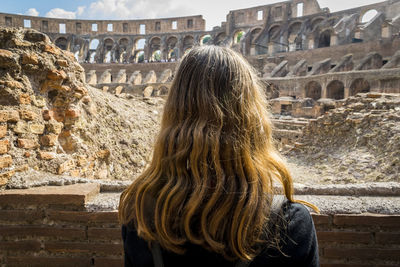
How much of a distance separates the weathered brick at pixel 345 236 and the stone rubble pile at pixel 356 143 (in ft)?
17.8

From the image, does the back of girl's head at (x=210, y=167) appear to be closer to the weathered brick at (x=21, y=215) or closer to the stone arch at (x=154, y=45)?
the weathered brick at (x=21, y=215)

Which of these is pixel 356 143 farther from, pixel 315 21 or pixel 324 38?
pixel 315 21

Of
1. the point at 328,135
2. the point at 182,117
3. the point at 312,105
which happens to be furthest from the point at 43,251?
the point at 312,105

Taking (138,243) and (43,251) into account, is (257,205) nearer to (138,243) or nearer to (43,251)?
(138,243)

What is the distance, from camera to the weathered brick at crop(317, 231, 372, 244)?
1803mm

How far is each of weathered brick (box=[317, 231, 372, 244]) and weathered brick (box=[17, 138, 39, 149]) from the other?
2832 mm

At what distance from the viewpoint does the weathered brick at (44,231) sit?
1.98 metres

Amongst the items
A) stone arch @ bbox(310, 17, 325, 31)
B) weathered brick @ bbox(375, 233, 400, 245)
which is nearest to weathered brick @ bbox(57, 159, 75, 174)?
weathered brick @ bbox(375, 233, 400, 245)

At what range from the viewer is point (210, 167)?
3.29 feet

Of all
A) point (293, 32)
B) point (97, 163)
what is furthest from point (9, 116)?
point (293, 32)

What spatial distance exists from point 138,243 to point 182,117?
0.51m

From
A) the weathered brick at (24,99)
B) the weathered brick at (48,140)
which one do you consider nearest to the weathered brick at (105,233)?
the weathered brick at (48,140)

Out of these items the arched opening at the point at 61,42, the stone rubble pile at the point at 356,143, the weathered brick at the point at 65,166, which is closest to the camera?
the weathered brick at the point at 65,166

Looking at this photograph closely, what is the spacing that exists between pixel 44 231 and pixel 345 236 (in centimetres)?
218
